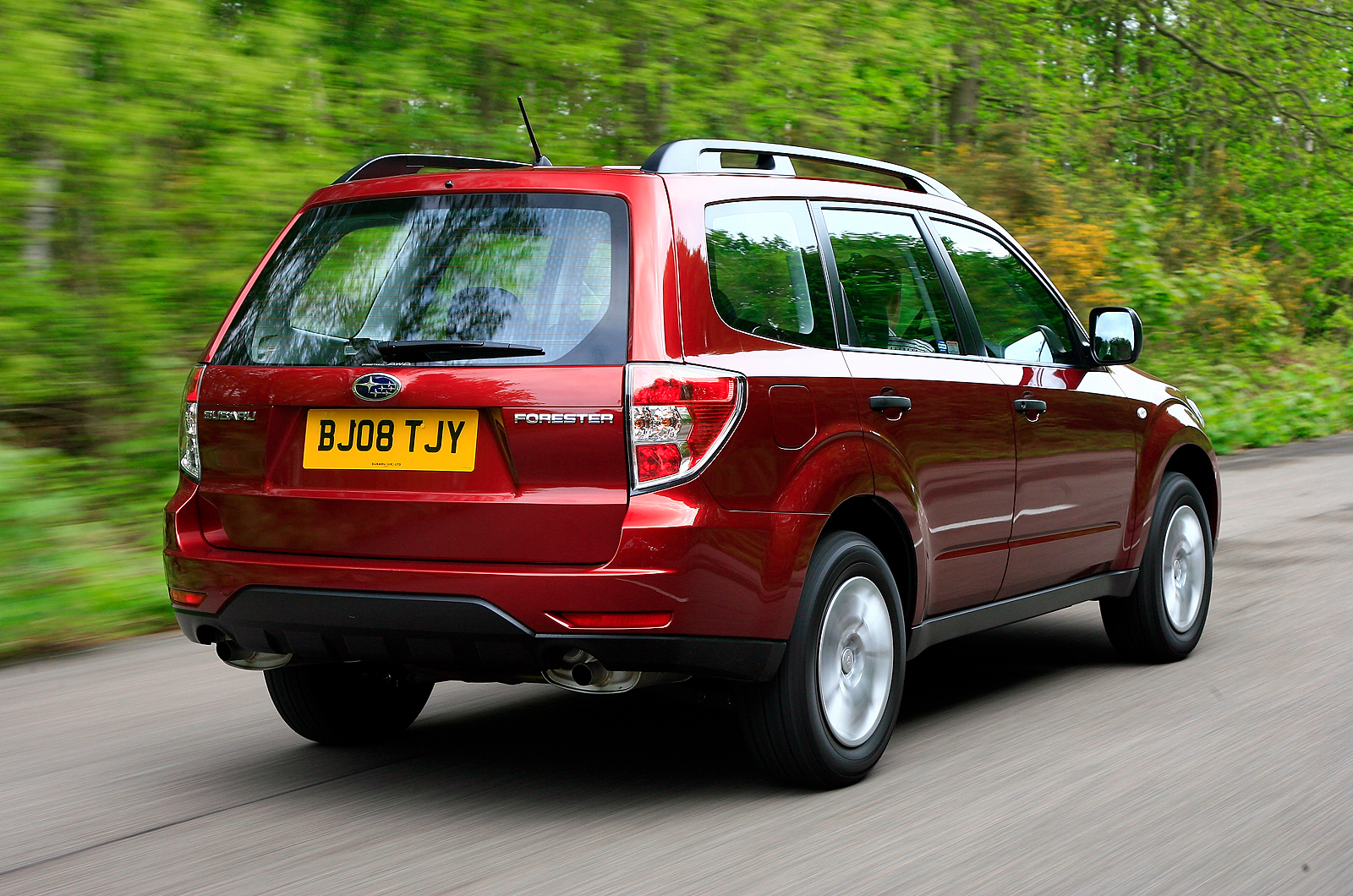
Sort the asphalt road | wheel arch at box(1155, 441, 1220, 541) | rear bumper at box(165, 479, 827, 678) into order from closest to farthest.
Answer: the asphalt road < rear bumper at box(165, 479, 827, 678) < wheel arch at box(1155, 441, 1220, 541)

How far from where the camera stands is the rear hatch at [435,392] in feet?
11.9

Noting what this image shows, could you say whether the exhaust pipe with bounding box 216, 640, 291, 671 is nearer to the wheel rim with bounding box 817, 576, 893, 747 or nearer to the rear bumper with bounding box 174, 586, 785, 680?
the rear bumper with bounding box 174, 586, 785, 680

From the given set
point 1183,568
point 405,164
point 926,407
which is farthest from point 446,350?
point 1183,568

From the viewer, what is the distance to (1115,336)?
5633mm

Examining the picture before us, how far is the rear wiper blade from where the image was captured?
371 cm

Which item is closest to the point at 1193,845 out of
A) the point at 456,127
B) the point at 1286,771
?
the point at 1286,771

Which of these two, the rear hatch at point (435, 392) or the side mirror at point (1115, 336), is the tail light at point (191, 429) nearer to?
the rear hatch at point (435, 392)

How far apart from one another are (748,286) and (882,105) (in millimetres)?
10314

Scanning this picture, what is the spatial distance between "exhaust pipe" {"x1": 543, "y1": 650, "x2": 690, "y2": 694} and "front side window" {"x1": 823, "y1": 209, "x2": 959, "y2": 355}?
128 cm

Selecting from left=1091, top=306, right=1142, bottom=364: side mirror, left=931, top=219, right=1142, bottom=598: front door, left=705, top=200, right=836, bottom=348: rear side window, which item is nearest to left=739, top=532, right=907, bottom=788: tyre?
left=705, top=200, right=836, bottom=348: rear side window

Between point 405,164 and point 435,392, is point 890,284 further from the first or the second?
point 435,392

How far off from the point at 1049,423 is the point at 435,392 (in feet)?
8.27

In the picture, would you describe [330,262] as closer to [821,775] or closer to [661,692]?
[661,692]

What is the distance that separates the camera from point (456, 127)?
11.0 meters
